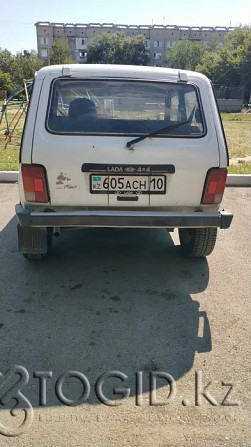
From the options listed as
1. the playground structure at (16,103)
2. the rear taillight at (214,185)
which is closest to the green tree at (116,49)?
the playground structure at (16,103)

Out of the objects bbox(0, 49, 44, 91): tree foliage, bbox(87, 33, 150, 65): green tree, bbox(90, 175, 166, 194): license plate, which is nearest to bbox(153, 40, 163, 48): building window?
bbox(87, 33, 150, 65): green tree

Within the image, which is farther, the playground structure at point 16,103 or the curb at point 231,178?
the playground structure at point 16,103

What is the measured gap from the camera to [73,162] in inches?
119

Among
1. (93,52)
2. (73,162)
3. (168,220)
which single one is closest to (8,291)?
(73,162)

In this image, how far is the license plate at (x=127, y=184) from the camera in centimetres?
310

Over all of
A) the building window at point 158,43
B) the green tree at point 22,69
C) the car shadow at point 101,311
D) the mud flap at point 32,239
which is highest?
the building window at point 158,43

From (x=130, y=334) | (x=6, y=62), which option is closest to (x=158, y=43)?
(x=6, y=62)

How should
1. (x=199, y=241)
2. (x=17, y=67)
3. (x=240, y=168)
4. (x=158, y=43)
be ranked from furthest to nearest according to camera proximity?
1. (x=158, y=43)
2. (x=17, y=67)
3. (x=240, y=168)
4. (x=199, y=241)

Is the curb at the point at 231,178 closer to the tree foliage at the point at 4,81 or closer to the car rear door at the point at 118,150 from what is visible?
the car rear door at the point at 118,150

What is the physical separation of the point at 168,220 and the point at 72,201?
845mm

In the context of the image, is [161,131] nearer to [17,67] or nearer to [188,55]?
[17,67]

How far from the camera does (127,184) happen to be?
10.3 feet

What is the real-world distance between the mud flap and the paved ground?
330mm

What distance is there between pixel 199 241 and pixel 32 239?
165 cm
